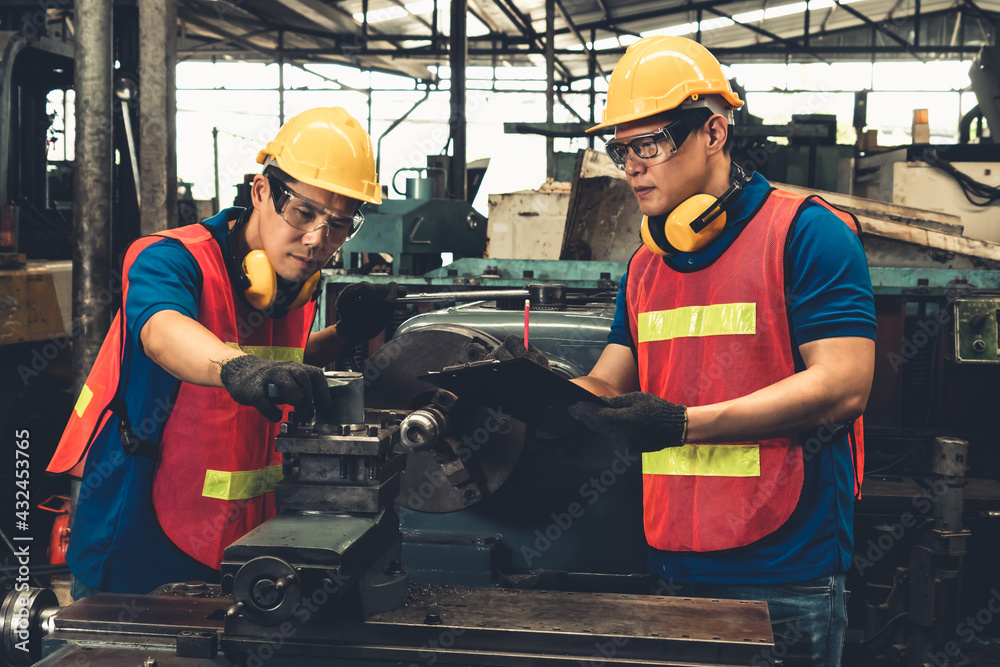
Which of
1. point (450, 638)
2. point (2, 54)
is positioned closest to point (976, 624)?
point (450, 638)

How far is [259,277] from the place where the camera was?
4.81ft

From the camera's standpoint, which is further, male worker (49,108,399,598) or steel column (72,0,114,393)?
steel column (72,0,114,393)

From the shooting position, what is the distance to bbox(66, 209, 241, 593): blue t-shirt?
1415 mm

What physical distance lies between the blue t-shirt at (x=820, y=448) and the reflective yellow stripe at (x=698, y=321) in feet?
0.25

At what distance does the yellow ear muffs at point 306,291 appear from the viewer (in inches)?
62.6

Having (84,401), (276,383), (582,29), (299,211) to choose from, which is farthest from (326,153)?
(582,29)

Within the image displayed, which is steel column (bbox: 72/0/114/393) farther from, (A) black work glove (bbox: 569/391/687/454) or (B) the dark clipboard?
(A) black work glove (bbox: 569/391/687/454)

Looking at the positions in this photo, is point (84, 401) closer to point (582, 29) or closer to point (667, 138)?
point (667, 138)

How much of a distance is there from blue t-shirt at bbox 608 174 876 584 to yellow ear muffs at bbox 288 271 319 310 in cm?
74

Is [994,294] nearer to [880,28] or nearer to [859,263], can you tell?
[859,263]

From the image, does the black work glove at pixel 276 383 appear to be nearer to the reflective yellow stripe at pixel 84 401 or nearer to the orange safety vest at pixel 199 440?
the orange safety vest at pixel 199 440

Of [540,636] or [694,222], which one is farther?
[694,222]

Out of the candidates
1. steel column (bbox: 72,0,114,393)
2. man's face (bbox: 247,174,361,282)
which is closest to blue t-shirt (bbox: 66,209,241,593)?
man's face (bbox: 247,174,361,282)

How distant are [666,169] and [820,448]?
0.53 meters
